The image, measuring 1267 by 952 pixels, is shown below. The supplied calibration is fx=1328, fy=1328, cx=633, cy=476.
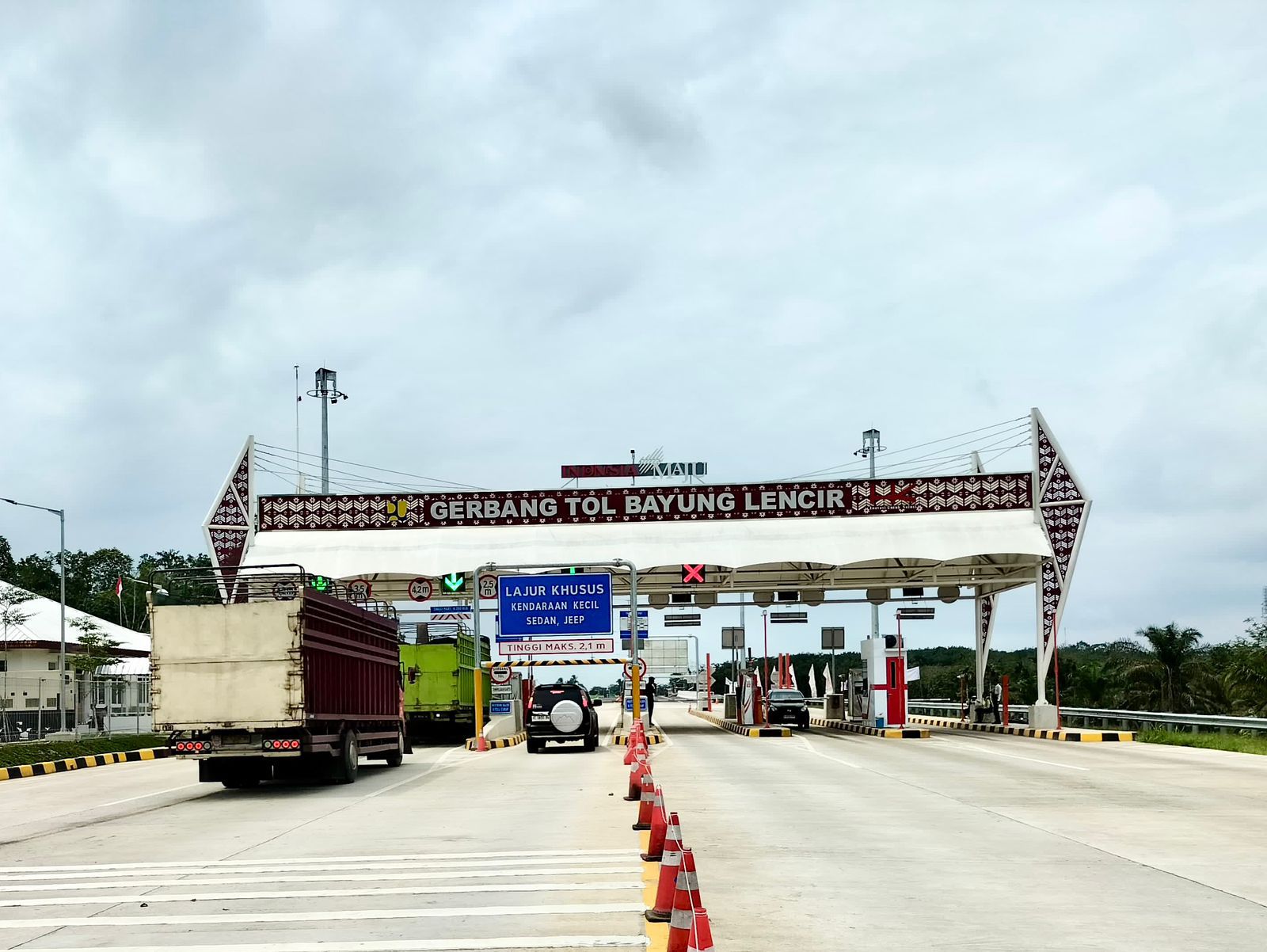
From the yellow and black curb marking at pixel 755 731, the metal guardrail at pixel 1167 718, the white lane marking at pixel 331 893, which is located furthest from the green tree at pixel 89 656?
the white lane marking at pixel 331 893

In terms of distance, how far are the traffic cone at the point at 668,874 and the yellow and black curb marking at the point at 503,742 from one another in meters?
25.0

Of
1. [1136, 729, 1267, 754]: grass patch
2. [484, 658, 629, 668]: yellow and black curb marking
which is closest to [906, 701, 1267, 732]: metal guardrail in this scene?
[1136, 729, 1267, 754]: grass patch

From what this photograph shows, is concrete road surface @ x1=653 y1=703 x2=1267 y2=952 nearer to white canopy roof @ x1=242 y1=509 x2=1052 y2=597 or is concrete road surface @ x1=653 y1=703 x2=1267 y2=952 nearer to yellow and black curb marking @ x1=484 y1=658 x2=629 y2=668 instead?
yellow and black curb marking @ x1=484 y1=658 x2=629 y2=668

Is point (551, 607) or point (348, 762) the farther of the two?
point (551, 607)

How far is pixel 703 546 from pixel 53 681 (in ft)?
81.2

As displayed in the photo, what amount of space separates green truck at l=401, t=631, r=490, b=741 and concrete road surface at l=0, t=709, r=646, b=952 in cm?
1419

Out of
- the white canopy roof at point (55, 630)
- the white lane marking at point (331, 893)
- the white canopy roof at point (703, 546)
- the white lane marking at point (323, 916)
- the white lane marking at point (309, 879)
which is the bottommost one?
the white lane marking at point (309, 879)

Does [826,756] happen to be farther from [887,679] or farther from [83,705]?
[83,705]

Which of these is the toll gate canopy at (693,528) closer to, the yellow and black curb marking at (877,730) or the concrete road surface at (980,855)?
the yellow and black curb marking at (877,730)

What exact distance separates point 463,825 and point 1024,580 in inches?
1295

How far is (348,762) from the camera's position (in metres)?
21.2

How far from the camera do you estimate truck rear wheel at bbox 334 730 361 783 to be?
Result: 68.9ft

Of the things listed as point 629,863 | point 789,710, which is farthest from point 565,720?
point 629,863

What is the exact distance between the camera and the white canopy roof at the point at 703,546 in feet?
134
